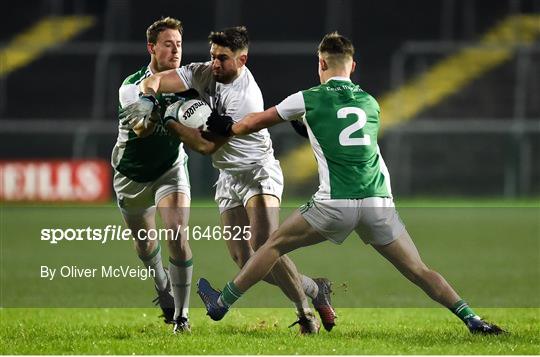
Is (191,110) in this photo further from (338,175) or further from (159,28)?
(338,175)

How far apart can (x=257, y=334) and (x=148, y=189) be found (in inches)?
52.7

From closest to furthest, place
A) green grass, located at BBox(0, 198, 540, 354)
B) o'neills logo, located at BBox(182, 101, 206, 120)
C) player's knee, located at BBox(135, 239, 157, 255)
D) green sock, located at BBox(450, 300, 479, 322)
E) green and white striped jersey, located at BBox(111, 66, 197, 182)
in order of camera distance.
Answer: green grass, located at BBox(0, 198, 540, 354)
green sock, located at BBox(450, 300, 479, 322)
o'neills logo, located at BBox(182, 101, 206, 120)
green and white striped jersey, located at BBox(111, 66, 197, 182)
player's knee, located at BBox(135, 239, 157, 255)

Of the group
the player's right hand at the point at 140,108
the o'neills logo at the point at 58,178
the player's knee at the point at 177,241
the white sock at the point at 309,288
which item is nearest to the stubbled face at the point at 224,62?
the player's right hand at the point at 140,108

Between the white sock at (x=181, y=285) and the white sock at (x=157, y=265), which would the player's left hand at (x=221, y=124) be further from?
the white sock at (x=157, y=265)

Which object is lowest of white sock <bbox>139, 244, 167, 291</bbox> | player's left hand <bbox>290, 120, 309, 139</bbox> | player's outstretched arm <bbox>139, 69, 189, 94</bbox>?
white sock <bbox>139, 244, 167, 291</bbox>

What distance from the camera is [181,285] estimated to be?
289 inches

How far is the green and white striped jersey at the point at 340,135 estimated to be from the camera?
645 centimetres

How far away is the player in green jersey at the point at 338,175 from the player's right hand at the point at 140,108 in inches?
18.1

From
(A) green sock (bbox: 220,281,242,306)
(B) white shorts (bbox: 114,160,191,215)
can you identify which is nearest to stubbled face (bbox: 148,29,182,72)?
(B) white shorts (bbox: 114,160,191,215)

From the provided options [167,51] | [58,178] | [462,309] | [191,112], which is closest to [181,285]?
[191,112]

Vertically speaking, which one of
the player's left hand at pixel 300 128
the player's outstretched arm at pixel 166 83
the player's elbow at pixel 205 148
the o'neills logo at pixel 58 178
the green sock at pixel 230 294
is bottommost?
the o'neills logo at pixel 58 178

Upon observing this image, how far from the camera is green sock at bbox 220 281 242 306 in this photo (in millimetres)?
6625

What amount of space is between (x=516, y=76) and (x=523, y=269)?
13.8 metres

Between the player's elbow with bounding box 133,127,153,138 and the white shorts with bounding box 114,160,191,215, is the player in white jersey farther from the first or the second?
the white shorts with bounding box 114,160,191,215
